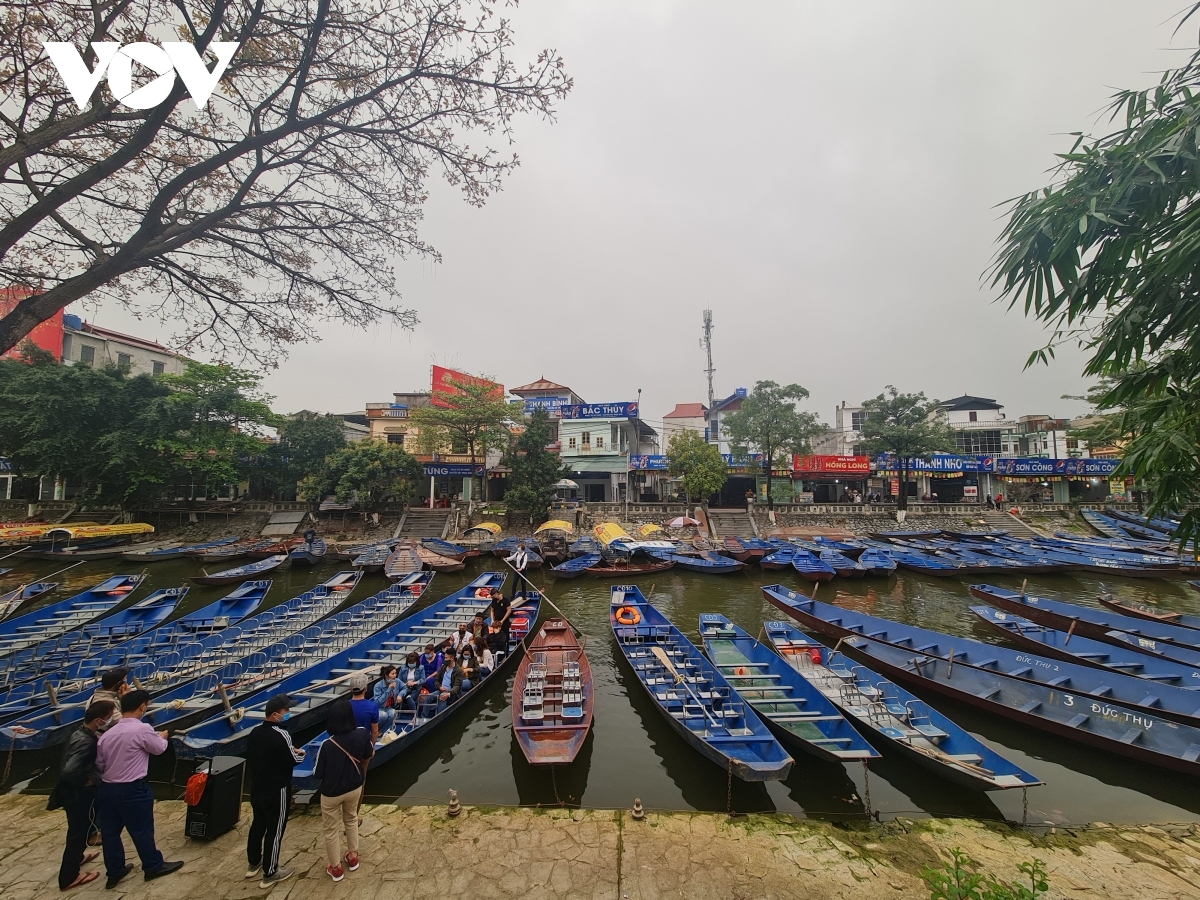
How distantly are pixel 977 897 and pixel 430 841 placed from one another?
5.44m

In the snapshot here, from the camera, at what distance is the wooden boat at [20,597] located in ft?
50.4

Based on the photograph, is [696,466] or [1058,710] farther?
[696,466]

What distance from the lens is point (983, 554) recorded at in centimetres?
2702

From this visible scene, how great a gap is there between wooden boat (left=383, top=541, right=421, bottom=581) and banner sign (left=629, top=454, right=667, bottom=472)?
2062cm

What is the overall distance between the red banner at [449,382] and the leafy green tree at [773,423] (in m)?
18.1

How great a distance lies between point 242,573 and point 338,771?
22.5 meters

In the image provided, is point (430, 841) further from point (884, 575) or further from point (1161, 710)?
point (884, 575)

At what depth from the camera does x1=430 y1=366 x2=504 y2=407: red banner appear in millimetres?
35812

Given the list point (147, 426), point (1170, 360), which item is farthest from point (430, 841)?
point (147, 426)

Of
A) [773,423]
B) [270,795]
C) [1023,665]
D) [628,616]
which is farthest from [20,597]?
[773,423]

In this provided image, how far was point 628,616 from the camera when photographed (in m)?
14.5

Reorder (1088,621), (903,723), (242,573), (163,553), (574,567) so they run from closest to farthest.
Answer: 1. (903,723)
2. (1088,621)
3. (242,573)
4. (574,567)
5. (163,553)

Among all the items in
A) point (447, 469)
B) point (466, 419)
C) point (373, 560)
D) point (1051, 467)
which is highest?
point (466, 419)

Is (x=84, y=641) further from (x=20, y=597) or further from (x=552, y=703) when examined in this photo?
(x=552, y=703)
